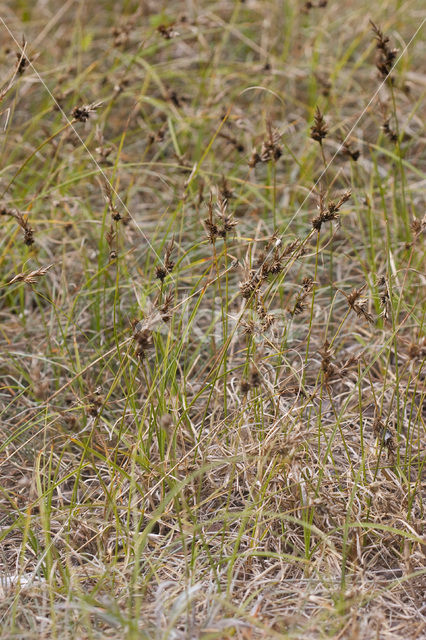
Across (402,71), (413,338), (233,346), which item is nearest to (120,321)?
(233,346)

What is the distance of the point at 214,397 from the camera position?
7.04 feet

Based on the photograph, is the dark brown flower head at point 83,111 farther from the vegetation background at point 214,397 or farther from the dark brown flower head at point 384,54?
the dark brown flower head at point 384,54

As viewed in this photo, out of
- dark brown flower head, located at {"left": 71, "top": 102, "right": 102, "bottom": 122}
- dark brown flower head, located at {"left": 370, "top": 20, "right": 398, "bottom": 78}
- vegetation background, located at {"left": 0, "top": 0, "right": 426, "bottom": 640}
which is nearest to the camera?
vegetation background, located at {"left": 0, "top": 0, "right": 426, "bottom": 640}

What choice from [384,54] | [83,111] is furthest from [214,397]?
[384,54]

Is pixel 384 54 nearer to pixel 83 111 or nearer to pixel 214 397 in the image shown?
pixel 83 111

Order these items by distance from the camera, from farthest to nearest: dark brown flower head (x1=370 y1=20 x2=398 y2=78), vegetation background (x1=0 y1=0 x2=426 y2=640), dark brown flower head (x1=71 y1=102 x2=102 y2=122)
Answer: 1. dark brown flower head (x1=370 y1=20 x2=398 y2=78)
2. dark brown flower head (x1=71 y1=102 x2=102 y2=122)
3. vegetation background (x1=0 y1=0 x2=426 y2=640)

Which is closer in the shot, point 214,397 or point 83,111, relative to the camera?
point 83,111

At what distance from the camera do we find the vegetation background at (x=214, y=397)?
5.18ft

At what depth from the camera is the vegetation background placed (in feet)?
A: 5.18

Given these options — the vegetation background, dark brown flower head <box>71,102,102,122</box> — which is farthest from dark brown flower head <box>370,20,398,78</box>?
dark brown flower head <box>71,102,102,122</box>

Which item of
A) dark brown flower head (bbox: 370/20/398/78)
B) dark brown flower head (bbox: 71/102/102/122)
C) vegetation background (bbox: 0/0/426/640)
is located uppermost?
dark brown flower head (bbox: 370/20/398/78)

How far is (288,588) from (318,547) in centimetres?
15

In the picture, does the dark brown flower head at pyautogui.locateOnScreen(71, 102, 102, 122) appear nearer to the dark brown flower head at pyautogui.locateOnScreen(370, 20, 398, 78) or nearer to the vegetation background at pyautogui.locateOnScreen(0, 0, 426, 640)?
the vegetation background at pyautogui.locateOnScreen(0, 0, 426, 640)

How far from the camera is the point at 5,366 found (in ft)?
7.68
